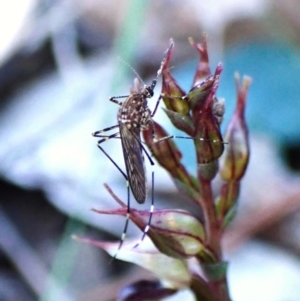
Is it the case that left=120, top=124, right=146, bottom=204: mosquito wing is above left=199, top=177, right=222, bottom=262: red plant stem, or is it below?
above

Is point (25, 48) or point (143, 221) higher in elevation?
point (25, 48)

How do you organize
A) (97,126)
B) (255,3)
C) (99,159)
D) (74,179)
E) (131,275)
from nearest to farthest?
(131,275) → (99,159) → (74,179) → (97,126) → (255,3)

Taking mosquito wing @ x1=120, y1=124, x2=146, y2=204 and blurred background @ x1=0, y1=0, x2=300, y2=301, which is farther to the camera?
blurred background @ x1=0, y1=0, x2=300, y2=301

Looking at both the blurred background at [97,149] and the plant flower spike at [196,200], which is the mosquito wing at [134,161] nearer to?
the plant flower spike at [196,200]

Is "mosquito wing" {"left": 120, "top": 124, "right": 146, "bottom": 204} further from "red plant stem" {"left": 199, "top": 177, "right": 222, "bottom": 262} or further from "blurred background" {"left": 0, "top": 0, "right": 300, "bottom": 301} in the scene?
"blurred background" {"left": 0, "top": 0, "right": 300, "bottom": 301}

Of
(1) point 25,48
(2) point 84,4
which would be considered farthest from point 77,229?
(2) point 84,4

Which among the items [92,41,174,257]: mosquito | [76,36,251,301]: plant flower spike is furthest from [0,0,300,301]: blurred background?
[76,36,251,301]: plant flower spike

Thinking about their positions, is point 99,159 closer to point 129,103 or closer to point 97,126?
point 97,126
